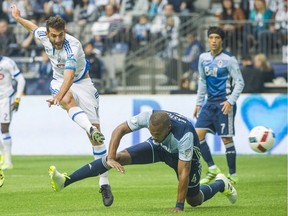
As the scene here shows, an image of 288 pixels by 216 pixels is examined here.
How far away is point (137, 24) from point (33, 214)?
1490cm

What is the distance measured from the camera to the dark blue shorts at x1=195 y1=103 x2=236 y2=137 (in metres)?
15.6

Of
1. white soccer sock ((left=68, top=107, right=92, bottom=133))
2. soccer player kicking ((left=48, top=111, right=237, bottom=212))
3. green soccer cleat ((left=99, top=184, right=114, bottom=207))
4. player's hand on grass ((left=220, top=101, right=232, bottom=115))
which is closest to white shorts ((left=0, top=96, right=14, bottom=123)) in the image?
player's hand on grass ((left=220, top=101, right=232, bottom=115))

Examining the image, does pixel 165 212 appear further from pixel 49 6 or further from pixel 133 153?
pixel 49 6

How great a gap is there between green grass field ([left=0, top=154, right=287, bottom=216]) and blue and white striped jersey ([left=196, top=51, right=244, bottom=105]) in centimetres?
151

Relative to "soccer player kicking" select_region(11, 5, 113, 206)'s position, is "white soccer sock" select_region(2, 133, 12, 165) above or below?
below

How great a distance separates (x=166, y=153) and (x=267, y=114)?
37.1 feet

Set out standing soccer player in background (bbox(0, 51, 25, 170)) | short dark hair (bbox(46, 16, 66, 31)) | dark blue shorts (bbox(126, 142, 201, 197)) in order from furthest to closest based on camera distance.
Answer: standing soccer player in background (bbox(0, 51, 25, 170)) < short dark hair (bbox(46, 16, 66, 31)) < dark blue shorts (bbox(126, 142, 201, 197))

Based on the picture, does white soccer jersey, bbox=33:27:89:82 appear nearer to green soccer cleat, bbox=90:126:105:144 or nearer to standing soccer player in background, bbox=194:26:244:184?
green soccer cleat, bbox=90:126:105:144

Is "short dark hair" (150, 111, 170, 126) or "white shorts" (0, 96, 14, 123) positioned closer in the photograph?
"short dark hair" (150, 111, 170, 126)

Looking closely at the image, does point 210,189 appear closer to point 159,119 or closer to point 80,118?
point 159,119

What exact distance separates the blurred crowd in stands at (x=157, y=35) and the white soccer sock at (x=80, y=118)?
11201 mm

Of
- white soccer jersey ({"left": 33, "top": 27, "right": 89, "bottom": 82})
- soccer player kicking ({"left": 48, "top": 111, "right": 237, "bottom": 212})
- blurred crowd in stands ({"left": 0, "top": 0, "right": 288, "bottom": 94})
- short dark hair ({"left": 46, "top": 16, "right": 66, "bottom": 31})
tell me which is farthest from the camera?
blurred crowd in stands ({"left": 0, "top": 0, "right": 288, "bottom": 94})

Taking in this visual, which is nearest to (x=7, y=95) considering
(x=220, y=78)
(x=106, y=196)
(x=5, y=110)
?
(x=5, y=110)

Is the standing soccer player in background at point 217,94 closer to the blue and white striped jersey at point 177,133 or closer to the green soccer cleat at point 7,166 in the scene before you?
the blue and white striped jersey at point 177,133
